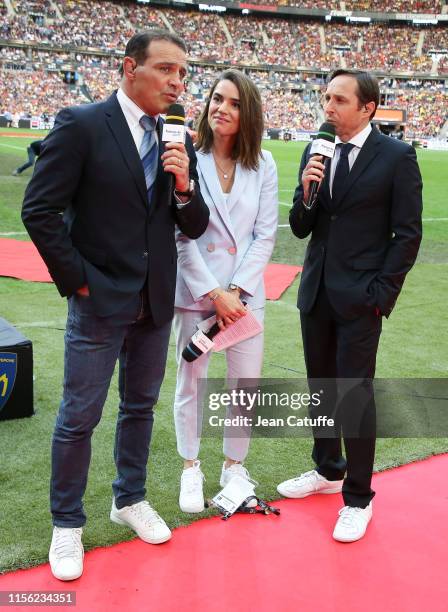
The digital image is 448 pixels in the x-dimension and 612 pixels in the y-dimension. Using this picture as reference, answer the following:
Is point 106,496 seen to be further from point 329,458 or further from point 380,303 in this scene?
point 380,303

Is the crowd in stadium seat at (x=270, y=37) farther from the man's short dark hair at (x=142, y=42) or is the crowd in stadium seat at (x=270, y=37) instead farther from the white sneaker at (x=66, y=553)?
the white sneaker at (x=66, y=553)

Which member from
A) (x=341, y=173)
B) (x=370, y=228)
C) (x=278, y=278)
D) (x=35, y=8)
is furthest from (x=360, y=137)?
(x=35, y=8)

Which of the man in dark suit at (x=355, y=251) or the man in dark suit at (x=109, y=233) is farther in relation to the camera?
the man in dark suit at (x=355, y=251)

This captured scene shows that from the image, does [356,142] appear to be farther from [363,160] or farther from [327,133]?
[327,133]

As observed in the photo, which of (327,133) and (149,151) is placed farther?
(327,133)

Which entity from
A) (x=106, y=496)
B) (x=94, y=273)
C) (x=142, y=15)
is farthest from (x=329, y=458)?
(x=142, y=15)

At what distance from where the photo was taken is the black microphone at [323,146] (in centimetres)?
278

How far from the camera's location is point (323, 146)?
9.13ft

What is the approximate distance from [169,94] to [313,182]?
71 cm

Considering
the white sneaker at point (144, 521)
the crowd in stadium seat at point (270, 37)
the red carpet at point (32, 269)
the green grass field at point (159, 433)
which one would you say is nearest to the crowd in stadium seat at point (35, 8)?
the crowd in stadium seat at point (270, 37)

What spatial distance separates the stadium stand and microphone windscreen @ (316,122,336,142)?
43.1m

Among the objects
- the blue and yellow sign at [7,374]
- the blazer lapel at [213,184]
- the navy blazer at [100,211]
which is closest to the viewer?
the navy blazer at [100,211]

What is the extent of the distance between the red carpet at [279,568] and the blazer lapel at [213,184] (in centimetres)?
142

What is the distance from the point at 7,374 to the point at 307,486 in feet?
5.98
